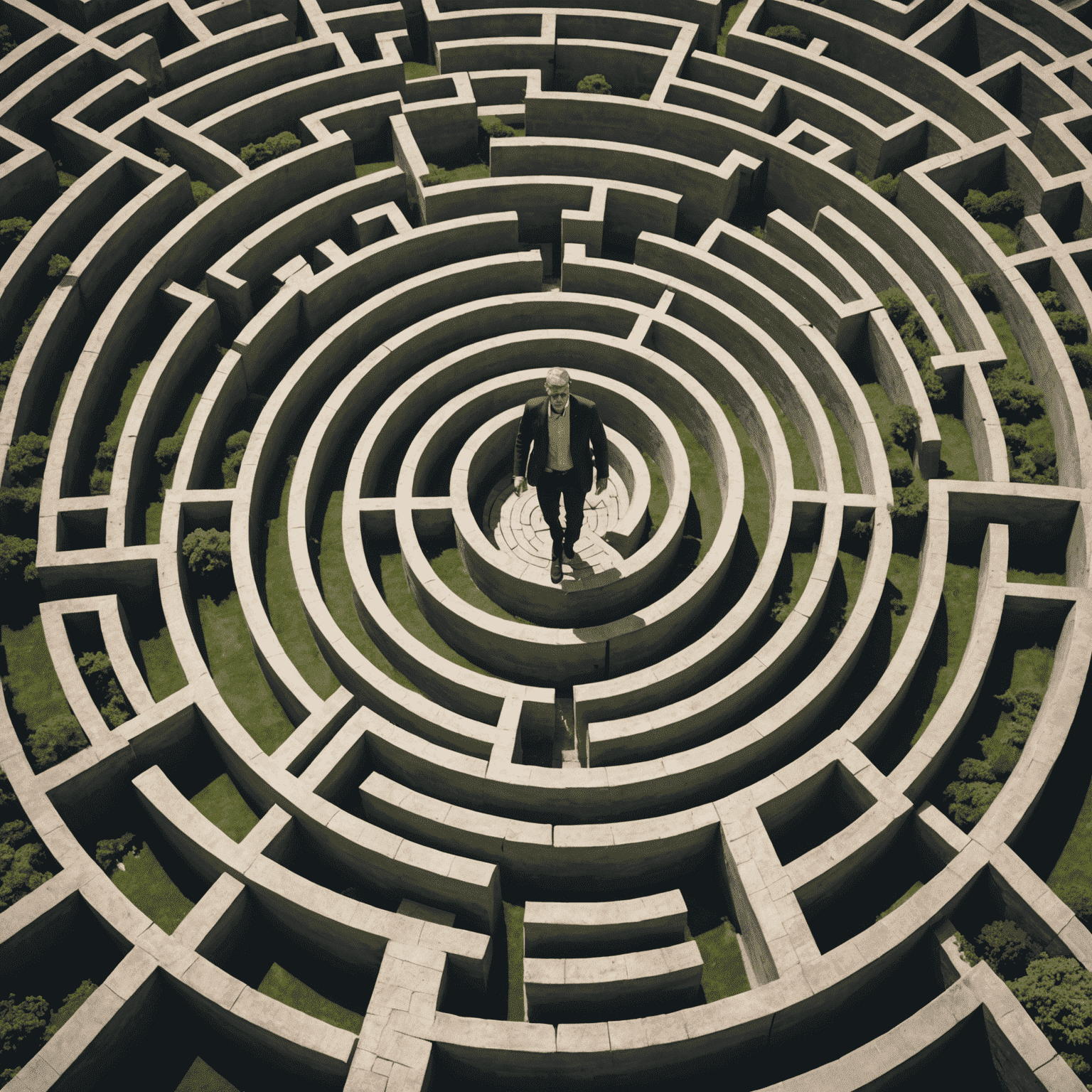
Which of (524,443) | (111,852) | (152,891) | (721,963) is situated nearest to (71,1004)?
(152,891)

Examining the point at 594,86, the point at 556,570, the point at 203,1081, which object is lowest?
the point at 203,1081

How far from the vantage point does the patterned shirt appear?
19797 millimetres

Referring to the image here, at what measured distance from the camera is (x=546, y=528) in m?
24.3

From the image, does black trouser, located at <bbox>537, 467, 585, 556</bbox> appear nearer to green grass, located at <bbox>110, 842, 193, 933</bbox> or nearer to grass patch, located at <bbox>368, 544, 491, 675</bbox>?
grass patch, located at <bbox>368, 544, 491, 675</bbox>

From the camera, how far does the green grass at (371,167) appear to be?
30.6 metres

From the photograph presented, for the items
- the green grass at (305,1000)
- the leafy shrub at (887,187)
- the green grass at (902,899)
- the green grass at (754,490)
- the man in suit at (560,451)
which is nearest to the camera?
the green grass at (305,1000)

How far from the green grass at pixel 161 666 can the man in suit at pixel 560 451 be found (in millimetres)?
8769

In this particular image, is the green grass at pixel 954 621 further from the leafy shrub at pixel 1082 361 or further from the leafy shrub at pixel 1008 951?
the leafy shrub at pixel 1082 361

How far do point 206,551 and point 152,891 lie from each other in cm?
743

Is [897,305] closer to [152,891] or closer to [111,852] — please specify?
[152,891]

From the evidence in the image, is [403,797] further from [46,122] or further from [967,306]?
[46,122]

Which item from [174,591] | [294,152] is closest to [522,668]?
[174,591]

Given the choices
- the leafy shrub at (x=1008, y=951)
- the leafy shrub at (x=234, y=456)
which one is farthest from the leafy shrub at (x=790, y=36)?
the leafy shrub at (x=1008, y=951)

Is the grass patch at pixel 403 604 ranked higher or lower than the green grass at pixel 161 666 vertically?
higher
